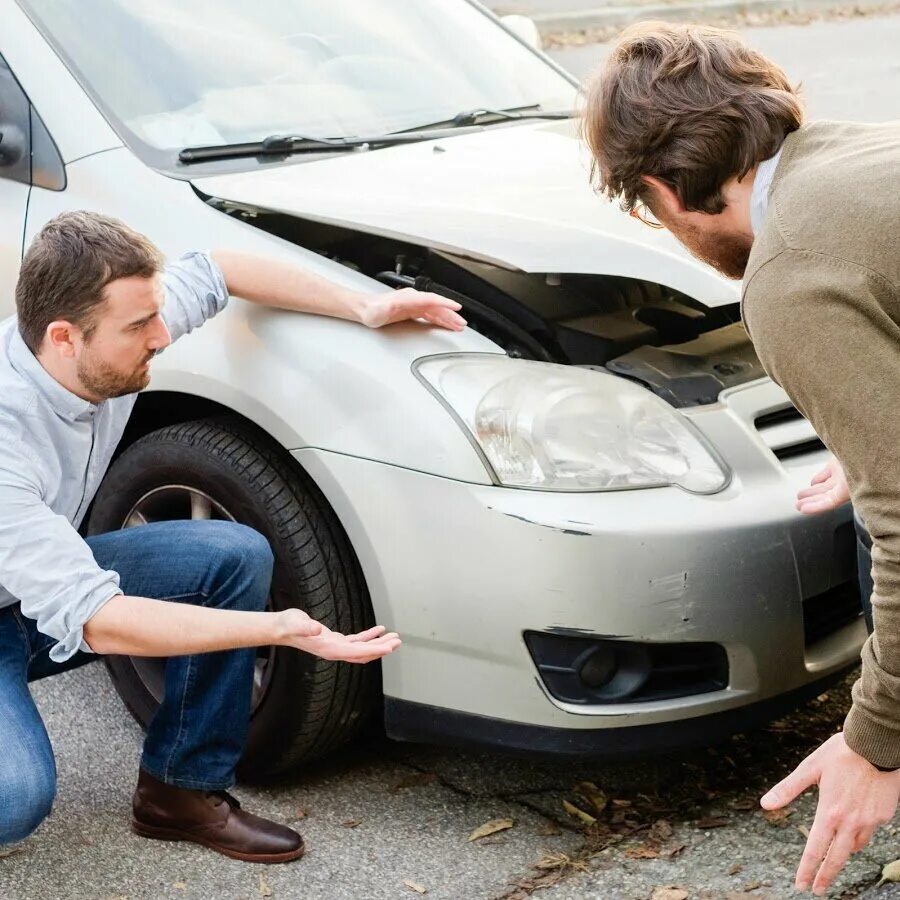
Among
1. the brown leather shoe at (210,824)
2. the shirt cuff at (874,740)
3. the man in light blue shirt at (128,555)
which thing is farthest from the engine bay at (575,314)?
the brown leather shoe at (210,824)

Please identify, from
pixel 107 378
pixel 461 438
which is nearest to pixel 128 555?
pixel 107 378

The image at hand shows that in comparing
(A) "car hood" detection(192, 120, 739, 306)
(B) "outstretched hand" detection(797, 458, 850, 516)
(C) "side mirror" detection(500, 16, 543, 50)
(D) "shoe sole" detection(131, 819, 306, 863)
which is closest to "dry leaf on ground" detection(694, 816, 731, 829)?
(B) "outstretched hand" detection(797, 458, 850, 516)

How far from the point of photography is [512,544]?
7.81 feet

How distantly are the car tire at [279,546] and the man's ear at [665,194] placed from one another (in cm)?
93

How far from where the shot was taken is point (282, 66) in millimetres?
3336

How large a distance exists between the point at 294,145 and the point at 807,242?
165 cm

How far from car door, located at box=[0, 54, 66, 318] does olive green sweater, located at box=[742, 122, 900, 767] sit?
5.86 ft

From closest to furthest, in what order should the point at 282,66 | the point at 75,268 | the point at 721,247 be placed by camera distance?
the point at 721,247 < the point at 75,268 < the point at 282,66

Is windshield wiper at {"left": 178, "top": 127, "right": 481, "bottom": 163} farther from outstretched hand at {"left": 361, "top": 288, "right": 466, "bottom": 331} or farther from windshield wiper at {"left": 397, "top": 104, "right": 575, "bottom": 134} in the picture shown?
outstretched hand at {"left": 361, "top": 288, "right": 466, "bottom": 331}

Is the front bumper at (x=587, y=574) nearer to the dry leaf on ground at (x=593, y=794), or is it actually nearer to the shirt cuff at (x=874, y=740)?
the dry leaf on ground at (x=593, y=794)

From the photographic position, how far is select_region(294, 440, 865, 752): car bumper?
93.6 inches

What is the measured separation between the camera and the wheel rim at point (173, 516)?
277 centimetres

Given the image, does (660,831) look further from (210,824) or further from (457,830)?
(210,824)

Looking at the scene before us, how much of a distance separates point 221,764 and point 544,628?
0.74 metres
